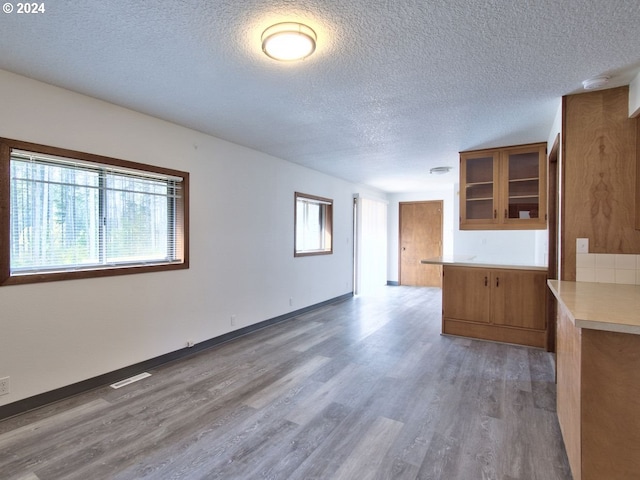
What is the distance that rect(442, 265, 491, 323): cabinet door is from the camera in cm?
409

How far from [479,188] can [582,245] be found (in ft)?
6.30

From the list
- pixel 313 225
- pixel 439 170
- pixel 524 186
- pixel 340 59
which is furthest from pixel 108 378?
pixel 439 170

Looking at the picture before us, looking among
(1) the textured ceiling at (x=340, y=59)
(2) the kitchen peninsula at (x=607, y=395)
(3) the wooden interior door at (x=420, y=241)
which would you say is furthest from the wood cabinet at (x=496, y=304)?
(3) the wooden interior door at (x=420, y=241)

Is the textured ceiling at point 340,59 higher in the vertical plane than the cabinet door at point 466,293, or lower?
higher

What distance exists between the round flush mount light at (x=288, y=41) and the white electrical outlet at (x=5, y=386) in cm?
279

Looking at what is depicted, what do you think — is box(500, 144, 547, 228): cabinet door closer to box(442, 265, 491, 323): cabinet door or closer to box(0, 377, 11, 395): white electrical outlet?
box(442, 265, 491, 323): cabinet door

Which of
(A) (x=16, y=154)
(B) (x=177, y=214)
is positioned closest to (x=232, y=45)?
(A) (x=16, y=154)

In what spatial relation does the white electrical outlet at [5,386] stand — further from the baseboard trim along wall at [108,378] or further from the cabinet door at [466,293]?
the cabinet door at [466,293]

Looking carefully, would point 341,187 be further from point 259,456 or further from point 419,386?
point 259,456

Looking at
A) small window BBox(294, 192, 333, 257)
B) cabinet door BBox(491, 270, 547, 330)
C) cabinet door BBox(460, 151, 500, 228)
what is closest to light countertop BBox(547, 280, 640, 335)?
cabinet door BBox(491, 270, 547, 330)

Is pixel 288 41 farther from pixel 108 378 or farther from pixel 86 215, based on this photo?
pixel 108 378

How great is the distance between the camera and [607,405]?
1.50 metres

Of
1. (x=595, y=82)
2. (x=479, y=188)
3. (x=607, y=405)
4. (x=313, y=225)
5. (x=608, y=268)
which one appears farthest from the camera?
(x=313, y=225)

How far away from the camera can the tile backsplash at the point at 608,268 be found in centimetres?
247
